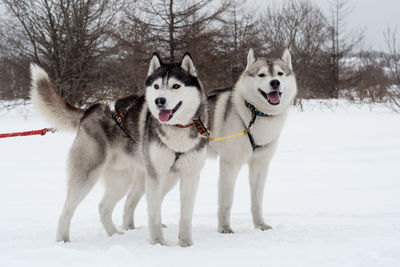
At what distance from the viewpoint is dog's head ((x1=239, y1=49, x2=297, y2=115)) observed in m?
3.74

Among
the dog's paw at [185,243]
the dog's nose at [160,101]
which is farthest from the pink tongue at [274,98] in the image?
the dog's paw at [185,243]

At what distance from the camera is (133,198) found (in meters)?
4.10

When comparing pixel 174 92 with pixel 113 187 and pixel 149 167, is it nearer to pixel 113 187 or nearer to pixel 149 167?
pixel 149 167

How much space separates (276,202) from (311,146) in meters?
4.49

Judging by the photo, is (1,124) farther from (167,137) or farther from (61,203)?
(167,137)

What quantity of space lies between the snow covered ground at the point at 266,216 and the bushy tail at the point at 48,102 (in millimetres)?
157

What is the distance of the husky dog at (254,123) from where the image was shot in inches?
150

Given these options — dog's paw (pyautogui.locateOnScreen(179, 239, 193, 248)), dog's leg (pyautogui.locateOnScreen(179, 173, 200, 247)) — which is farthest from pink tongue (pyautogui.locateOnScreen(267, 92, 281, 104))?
dog's paw (pyautogui.locateOnScreen(179, 239, 193, 248))

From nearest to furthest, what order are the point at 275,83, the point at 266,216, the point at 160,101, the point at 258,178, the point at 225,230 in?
the point at 160,101
the point at 275,83
the point at 225,230
the point at 258,178
the point at 266,216

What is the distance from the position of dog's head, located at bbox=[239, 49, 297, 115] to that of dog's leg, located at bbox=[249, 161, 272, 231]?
0.60m

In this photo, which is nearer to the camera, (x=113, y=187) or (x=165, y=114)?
(x=165, y=114)

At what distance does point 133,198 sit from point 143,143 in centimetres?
95

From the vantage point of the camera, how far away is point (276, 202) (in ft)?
16.5

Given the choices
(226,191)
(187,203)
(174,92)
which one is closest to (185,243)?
(187,203)
